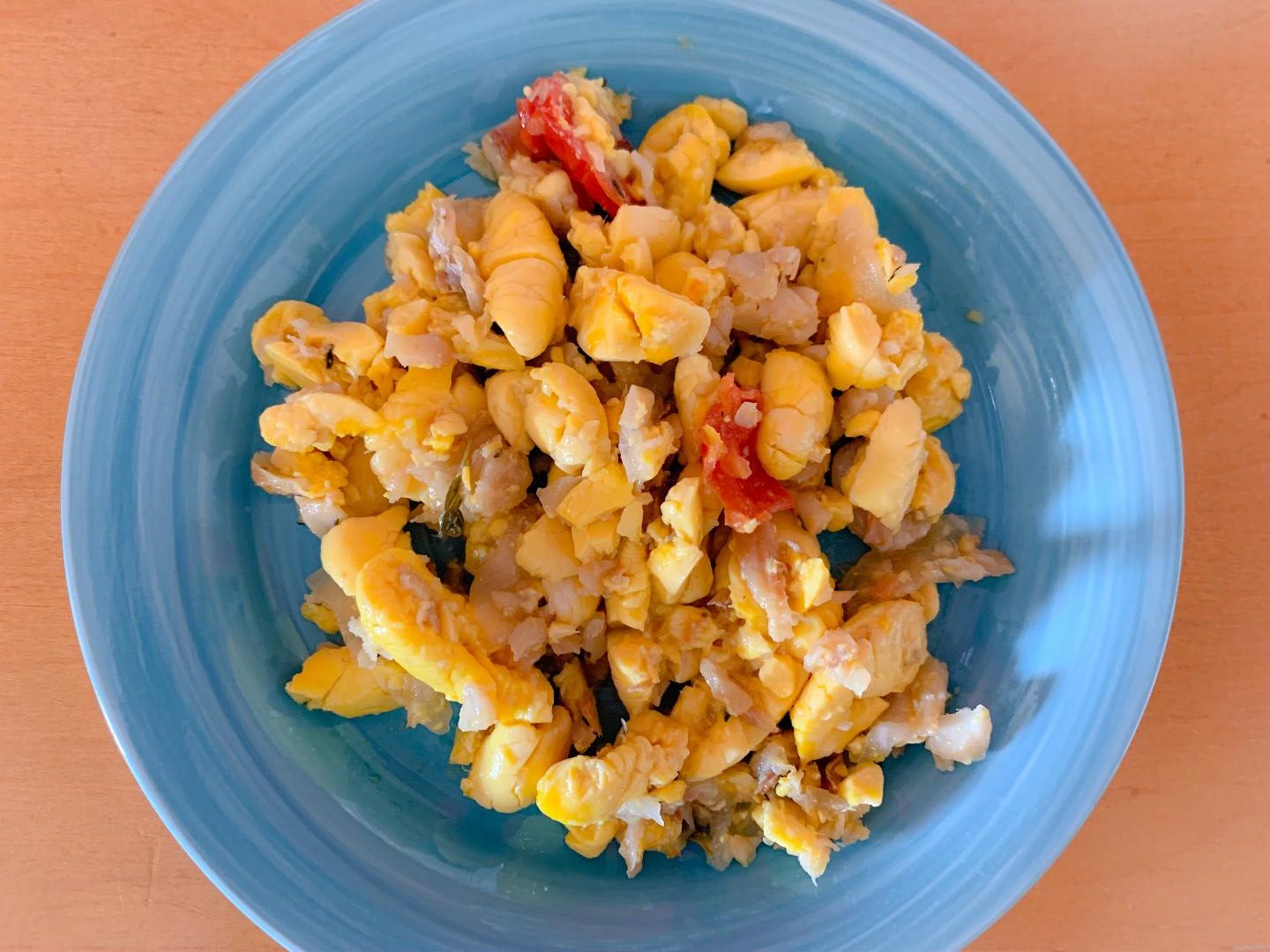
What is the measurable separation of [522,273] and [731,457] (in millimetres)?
320

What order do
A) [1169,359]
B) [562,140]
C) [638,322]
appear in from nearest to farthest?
[638,322], [562,140], [1169,359]

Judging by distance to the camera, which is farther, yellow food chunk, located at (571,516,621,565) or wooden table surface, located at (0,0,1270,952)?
wooden table surface, located at (0,0,1270,952)

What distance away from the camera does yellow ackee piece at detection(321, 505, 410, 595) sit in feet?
3.17

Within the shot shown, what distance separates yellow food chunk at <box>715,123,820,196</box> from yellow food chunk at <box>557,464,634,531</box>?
436 mm

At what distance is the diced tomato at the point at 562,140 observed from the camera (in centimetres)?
101

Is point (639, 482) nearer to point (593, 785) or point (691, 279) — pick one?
point (691, 279)

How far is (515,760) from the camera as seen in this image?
0.97m

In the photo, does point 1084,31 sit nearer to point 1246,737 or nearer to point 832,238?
point 832,238

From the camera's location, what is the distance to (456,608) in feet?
3.19

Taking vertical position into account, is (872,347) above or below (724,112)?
below

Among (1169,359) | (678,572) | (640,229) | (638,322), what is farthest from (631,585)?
(1169,359)

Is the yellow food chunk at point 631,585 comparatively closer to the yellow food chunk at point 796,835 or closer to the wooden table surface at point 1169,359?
the yellow food chunk at point 796,835

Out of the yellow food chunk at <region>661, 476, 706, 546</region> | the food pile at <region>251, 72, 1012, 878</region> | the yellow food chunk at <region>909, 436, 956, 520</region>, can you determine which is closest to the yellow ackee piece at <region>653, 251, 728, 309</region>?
the food pile at <region>251, 72, 1012, 878</region>

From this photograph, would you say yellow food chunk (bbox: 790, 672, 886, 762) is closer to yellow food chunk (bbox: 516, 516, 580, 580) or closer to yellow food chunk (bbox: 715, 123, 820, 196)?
yellow food chunk (bbox: 516, 516, 580, 580)
